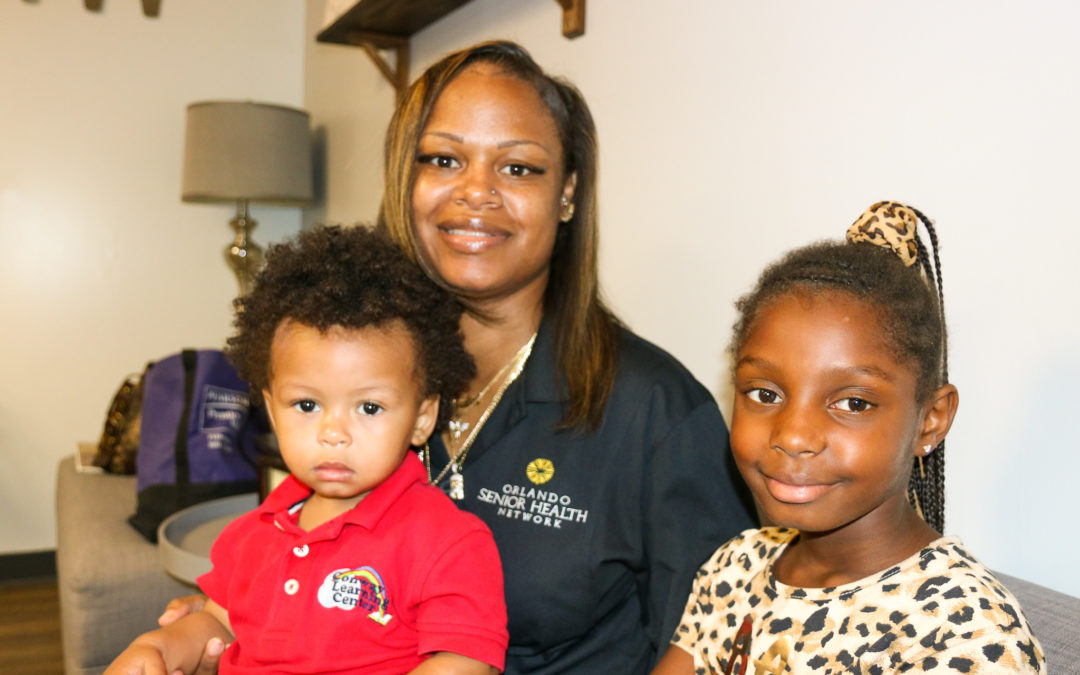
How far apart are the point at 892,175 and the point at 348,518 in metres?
0.97

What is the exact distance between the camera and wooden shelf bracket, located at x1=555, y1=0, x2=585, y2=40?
2213 millimetres

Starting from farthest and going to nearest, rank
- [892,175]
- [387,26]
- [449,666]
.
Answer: [387,26], [892,175], [449,666]

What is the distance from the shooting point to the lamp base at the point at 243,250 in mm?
4094

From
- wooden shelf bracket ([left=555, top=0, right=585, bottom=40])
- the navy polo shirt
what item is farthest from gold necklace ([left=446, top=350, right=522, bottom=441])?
wooden shelf bracket ([left=555, top=0, right=585, bottom=40])

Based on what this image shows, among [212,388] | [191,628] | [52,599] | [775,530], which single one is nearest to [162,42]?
[212,388]

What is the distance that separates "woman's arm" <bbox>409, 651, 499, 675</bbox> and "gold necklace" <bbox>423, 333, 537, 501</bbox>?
0.37 metres

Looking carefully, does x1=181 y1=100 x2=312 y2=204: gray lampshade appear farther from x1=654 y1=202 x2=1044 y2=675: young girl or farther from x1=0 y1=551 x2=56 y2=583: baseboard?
x1=654 y1=202 x2=1044 y2=675: young girl

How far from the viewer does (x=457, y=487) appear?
1509 millimetres

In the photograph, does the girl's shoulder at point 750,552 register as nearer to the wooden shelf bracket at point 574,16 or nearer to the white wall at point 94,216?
the wooden shelf bracket at point 574,16

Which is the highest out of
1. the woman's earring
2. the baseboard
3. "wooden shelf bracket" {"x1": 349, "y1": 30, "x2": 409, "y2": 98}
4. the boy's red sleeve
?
"wooden shelf bracket" {"x1": 349, "y1": 30, "x2": 409, "y2": 98}

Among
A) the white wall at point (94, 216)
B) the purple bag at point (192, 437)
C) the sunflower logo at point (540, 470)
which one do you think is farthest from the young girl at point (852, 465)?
the white wall at point (94, 216)

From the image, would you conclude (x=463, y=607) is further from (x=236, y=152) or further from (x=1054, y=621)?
(x=236, y=152)

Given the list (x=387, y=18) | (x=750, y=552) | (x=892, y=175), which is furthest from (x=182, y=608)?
(x=387, y=18)

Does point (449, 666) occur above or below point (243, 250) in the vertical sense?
below
